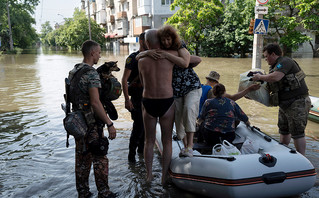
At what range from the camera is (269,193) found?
129 inches

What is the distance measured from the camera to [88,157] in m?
3.48

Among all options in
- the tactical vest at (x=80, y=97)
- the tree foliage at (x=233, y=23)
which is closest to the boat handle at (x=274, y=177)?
the tactical vest at (x=80, y=97)

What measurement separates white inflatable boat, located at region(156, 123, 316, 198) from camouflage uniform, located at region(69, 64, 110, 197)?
0.92 meters

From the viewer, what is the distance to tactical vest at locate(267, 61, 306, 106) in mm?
4121

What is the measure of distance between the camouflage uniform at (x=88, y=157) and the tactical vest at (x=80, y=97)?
0.02 m

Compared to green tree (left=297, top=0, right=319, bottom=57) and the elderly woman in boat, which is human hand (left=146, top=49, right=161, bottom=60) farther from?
green tree (left=297, top=0, right=319, bottom=57)

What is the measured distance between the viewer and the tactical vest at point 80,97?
128 inches

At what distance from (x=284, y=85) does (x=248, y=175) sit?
165 cm

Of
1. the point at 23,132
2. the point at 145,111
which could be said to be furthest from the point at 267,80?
the point at 23,132

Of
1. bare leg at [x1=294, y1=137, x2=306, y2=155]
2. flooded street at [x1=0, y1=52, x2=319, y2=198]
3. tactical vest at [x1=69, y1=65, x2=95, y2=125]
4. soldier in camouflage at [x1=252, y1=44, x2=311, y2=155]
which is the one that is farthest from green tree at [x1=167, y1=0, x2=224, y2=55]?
tactical vest at [x1=69, y1=65, x2=95, y2=125]

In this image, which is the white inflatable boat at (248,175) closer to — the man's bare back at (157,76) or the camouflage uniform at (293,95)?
the camouflage uniform at (293,95)

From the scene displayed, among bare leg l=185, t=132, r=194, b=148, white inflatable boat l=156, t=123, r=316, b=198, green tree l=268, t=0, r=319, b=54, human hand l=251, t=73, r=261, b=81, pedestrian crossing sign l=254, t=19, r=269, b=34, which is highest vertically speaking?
green tree l=268, t=0, r=319, b=54

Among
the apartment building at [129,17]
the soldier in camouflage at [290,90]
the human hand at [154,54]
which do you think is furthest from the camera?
the apartment building at [129,17]

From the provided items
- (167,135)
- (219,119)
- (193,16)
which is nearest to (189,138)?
(167,135)
